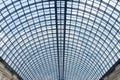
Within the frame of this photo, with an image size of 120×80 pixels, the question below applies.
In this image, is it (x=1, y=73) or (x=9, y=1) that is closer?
(x=9, y=1)

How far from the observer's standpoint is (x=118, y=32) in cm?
4978

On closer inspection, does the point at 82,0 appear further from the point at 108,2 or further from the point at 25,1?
the point at 25,1

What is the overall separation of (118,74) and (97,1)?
639 inches

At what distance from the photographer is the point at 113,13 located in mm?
47000

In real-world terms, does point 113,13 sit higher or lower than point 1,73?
higher

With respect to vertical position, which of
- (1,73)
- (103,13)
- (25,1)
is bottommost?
(1,73)

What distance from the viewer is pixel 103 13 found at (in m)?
49.7

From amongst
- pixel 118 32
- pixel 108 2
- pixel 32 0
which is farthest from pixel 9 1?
pixel 118 32

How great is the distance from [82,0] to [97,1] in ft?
12.5

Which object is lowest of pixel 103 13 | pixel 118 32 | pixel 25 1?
pixel 118 32

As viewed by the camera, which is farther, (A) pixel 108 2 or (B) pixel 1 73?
(B) pixel 1 73

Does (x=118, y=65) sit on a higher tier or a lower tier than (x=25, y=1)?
lower

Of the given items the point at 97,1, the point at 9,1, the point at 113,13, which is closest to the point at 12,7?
the point at 9,1

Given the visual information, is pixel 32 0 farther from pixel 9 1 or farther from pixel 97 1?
pixel 97 1
